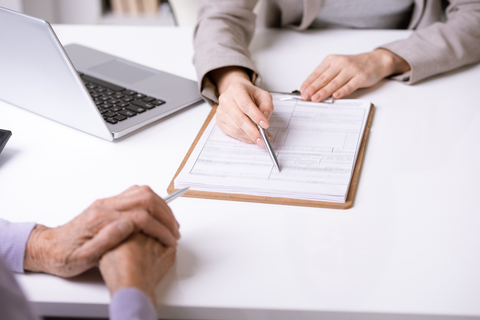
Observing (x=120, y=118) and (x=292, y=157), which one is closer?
(x=292, y=157)

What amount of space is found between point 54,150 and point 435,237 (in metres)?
0.64

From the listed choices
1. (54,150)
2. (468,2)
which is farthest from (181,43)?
(468,2)

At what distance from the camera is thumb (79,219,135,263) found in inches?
20.2

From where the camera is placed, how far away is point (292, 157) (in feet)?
2.42

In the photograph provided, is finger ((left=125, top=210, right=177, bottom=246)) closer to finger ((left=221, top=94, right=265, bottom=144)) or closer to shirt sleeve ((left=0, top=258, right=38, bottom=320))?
shirt sleeve ((left=0, top=258, right=38, bottom=320))

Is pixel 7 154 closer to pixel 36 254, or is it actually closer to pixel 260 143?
pixel 36 254

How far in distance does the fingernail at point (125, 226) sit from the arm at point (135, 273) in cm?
1

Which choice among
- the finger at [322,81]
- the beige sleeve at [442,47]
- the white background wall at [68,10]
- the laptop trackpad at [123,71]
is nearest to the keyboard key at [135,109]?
the laptop trackpad at [123,71]

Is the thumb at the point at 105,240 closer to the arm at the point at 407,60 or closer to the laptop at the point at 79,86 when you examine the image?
the laptop at the point at 79,86

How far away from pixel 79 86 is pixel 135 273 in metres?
0.36

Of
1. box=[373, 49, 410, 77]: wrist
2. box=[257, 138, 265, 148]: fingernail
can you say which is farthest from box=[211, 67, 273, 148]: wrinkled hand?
box=[373, 49, 410, 77]: wrist

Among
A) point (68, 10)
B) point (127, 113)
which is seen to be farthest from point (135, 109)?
point (68, 10)

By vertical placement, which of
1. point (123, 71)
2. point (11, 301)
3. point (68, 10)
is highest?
point (11, 301)

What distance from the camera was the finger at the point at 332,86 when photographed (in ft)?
2.99
